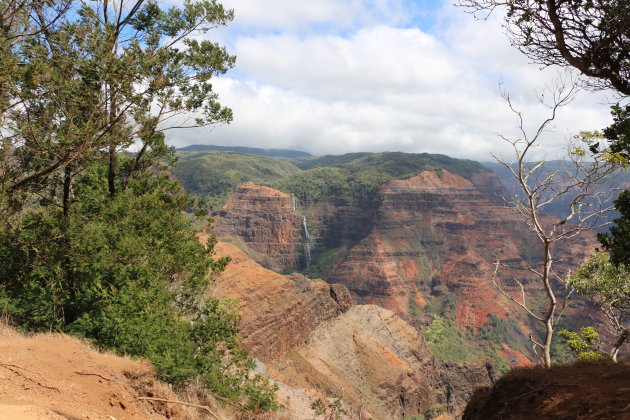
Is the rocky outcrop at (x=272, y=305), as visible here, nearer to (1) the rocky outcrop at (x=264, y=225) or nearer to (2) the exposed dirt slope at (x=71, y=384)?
(2) the exposed dirt slope at (x=71, y=384)

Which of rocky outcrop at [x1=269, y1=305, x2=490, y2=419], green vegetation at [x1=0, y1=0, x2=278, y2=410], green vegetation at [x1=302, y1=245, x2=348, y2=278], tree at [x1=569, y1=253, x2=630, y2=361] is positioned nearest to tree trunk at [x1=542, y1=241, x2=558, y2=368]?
tree at [x1=569, y1=253, x2=630, y2=361]

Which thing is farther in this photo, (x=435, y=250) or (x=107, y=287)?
(x=435, y=250)

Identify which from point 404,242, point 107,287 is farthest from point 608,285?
point 404,242

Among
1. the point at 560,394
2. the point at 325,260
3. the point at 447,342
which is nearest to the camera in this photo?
the point at 560,394

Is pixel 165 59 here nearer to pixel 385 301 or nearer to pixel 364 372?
pixel 364 372

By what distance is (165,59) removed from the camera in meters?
17.2

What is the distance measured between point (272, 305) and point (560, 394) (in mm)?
53782

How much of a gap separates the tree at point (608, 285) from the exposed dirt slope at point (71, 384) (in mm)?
17347

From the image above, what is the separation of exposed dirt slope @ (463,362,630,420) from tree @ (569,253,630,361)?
8.18m

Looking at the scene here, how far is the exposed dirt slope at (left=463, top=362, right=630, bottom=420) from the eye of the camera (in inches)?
304

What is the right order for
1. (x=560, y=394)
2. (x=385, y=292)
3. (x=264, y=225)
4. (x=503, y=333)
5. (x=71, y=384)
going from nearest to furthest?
(x=71, y=384) → (x=560, y=394) → (x=503, y=333) → (x=385, y=292) → (x=264, y=225)

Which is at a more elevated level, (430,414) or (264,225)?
(264,225)

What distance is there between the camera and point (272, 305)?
2367 inches

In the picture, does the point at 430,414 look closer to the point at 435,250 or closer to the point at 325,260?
the point at 435,250
